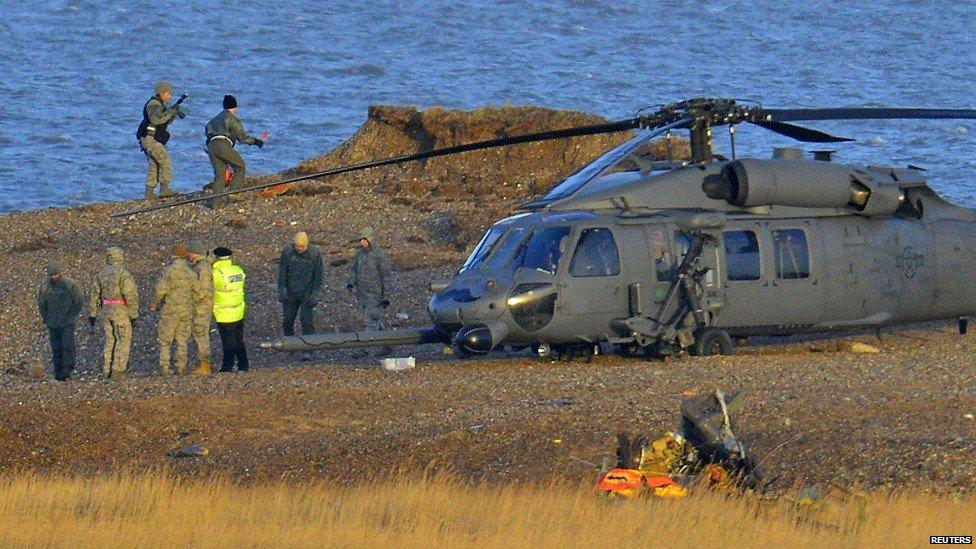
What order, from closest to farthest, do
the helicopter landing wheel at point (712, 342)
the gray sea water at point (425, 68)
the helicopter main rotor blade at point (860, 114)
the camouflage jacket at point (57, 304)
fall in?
the helicopter main rotor blade at point (860, 114) → the helicopter landing wheel at point (712, 342) → the camouflage jacket at point (57, 304) → the gray sea water at point (425, 68)

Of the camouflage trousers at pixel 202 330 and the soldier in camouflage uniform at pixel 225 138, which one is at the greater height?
the soldier in camouflage uniform at pixel 225 138

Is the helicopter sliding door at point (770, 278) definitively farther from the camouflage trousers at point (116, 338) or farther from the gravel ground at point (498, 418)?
the camouflage trousers at point (116, 338)

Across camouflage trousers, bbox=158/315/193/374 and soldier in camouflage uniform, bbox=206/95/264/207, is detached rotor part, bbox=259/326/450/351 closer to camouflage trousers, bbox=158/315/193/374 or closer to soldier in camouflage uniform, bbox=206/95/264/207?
camouflage trousers, bbox=158/315/193/374

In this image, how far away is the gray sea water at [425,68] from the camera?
4800cm

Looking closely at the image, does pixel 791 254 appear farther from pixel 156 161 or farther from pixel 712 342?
pixel 156 161

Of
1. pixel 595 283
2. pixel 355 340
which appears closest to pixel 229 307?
pixel 355 340

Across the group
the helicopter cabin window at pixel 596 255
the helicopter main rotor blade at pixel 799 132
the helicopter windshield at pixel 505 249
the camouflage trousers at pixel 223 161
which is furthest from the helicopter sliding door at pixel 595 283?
the camouflage trousers at pixel 223 161

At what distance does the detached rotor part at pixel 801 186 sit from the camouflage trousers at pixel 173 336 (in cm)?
562

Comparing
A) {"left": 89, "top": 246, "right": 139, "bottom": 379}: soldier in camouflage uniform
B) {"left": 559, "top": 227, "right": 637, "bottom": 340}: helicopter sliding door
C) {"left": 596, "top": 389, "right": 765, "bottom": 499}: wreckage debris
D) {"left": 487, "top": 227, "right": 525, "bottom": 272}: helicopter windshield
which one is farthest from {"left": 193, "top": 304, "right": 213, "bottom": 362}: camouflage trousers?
{"left": 596, "top": 389, "right": 765, "bottom": 499}: wreckage debris

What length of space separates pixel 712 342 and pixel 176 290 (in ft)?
18.3

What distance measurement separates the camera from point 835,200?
709 inches

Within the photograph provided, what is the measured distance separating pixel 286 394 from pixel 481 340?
2051 millimetres

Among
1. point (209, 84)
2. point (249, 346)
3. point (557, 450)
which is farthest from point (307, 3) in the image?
point (557, 450)

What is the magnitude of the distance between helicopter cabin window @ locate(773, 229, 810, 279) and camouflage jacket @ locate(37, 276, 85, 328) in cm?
759
